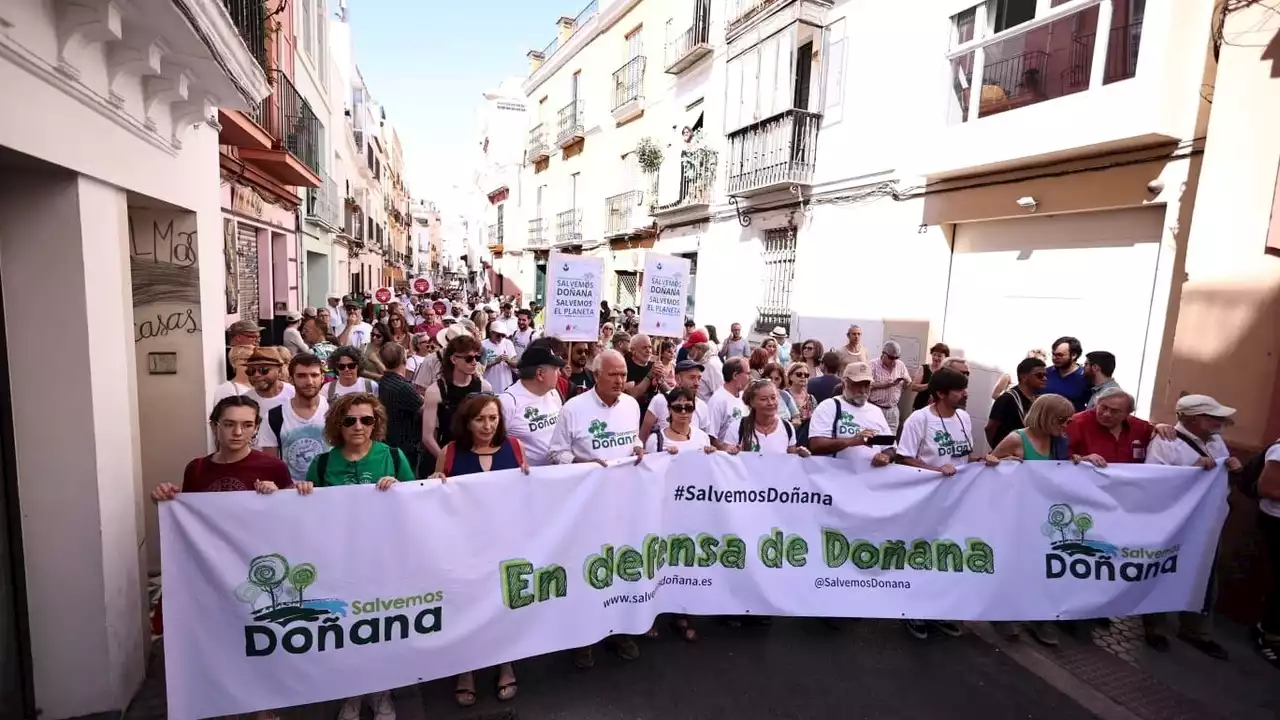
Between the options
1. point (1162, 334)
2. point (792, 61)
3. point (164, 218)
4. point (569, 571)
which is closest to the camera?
point (569, 571)

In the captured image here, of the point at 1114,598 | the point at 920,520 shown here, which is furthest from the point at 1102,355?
the point at 920,520

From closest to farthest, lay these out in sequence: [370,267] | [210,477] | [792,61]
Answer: [210,477] < [792,61] < [370,267]

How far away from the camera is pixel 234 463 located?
319cm

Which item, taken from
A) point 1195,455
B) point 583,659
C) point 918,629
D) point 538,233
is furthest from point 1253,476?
point 538,233

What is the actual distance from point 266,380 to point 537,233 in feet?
80.2

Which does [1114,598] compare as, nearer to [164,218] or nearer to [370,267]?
[164,218]

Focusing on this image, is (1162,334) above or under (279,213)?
under

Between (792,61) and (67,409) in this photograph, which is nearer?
(67,409)

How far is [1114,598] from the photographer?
4277 mm

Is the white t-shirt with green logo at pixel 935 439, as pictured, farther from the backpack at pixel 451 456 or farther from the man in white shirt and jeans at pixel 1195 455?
the backpack at pixel 451 456

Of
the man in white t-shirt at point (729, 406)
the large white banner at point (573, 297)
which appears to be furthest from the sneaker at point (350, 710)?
the large white banner at point (573, 297)

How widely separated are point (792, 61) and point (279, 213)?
9.83 m

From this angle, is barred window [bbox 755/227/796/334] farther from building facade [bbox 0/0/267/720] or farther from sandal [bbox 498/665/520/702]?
building facade [bbox 0/0/267/720]

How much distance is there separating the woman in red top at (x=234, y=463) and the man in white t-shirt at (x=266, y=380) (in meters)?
1.02
